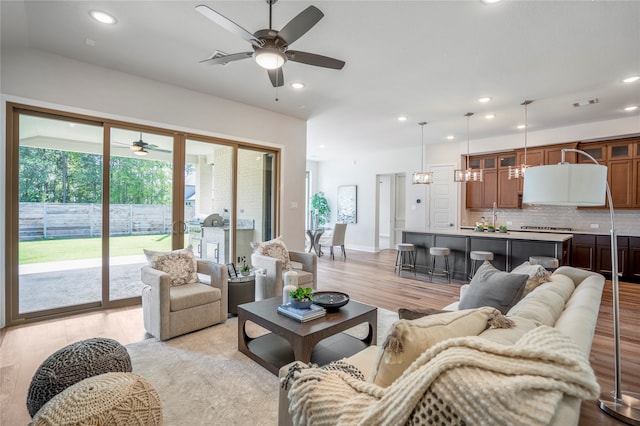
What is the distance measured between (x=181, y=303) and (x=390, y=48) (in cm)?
330

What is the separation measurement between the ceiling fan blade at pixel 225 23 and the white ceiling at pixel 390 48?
0.41m

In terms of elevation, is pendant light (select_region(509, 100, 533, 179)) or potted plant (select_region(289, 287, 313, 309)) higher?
pendant light (select_region(509, 100, 533, 179))

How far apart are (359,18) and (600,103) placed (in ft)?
14.6

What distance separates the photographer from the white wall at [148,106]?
3.22 m

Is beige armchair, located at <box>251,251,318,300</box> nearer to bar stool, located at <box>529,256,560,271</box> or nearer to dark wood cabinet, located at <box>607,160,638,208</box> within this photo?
bar stool, located at <box>529,256,560,271</box>

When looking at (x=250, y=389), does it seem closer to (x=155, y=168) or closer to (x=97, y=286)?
(x=97, y=286)

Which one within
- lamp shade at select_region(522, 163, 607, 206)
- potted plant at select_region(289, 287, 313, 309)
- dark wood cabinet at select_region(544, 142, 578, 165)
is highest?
dark wood cabinet at select_region(544, 142, 578, 165)

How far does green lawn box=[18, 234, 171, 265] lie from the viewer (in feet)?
11.3

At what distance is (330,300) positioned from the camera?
2.69 meters

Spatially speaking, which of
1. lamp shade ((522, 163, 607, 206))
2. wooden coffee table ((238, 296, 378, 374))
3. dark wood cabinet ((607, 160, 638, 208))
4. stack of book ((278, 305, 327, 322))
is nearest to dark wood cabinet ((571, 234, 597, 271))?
dark wood cabinet ((607, 160, 638, 208))

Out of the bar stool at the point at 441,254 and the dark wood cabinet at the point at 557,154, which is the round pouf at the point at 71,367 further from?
the dark wood cabinet at the point at 557,154

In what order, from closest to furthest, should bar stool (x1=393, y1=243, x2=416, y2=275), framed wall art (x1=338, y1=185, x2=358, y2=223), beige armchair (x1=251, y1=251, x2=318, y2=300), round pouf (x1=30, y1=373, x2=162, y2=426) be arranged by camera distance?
1. round pouf (x1=30, y1=373, x2=162, y2=426)
2. beige armchair (x1=251, y1=251, x2=318, y2=300)
3. bar stool (x1=393, y1=243, x2=416, y2=275)
4. framed wall art (x1=338, y1=185, x2=358, y2=223)

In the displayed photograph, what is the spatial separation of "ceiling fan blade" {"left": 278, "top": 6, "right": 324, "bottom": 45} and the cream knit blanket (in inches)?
84.9

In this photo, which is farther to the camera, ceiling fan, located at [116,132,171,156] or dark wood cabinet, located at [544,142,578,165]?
dark wood cabinet, located at [544,142,578,165]
